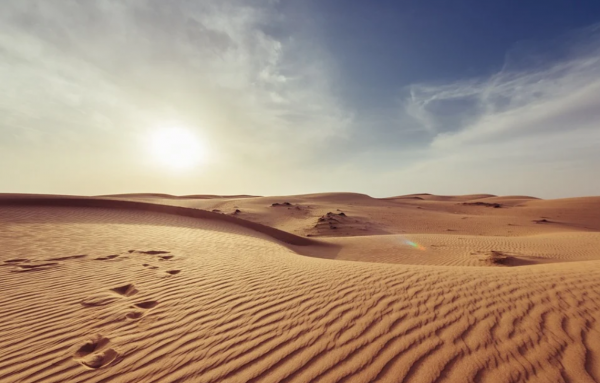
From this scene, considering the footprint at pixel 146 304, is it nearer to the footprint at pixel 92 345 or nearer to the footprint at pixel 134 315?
the footprint at pixel 134 315

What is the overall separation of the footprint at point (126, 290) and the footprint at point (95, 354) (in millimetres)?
1380

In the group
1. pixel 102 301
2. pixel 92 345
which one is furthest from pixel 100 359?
pixel 102 301

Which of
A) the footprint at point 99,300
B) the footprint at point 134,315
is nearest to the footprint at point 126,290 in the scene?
the footprint at point 99,300

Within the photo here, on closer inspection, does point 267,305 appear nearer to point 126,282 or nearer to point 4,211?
point 126,282

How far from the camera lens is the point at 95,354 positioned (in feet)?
9.04

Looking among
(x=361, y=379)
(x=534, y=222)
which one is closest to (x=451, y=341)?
(x=361, y=379)

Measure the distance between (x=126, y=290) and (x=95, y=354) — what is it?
1957 mm

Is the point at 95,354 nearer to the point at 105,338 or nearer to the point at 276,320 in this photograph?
the point at 105,338

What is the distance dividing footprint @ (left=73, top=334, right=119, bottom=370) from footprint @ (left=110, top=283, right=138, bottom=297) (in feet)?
4.53

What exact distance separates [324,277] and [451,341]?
2458 mm

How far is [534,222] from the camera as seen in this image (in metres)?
23.8

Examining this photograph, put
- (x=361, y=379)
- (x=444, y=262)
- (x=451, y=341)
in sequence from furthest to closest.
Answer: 1. (x=444, y=262)
2. (x=451, y=341)
3. (x=361, y=379)

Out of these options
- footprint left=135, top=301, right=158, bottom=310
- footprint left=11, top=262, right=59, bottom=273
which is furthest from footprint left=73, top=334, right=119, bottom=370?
footprint left=11, top=262, right=59, bottom=273

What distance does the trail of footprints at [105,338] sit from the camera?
8.71 ft
